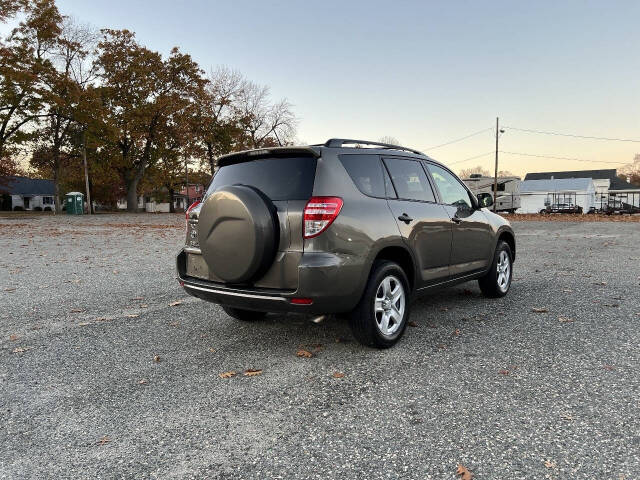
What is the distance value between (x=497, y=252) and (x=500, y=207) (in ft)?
134

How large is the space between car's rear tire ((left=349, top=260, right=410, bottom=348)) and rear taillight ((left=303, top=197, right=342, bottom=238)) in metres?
0.68

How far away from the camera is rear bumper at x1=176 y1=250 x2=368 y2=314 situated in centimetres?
362

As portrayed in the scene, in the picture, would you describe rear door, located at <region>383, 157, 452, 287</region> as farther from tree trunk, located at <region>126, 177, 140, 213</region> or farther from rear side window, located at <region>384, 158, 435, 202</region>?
tree trunk, located at <region>126, 177, 140, 213</region>

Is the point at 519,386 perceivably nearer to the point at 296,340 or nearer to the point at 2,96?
the point at 296,340

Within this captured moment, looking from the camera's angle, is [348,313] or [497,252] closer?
[348,313]

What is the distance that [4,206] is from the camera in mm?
68375

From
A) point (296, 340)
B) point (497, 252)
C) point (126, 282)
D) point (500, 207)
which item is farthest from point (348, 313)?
point (500, 207)

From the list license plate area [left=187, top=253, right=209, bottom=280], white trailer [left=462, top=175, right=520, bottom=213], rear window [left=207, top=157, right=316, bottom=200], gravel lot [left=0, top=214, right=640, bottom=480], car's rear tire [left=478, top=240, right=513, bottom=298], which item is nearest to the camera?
gravel lot [left=0, top=214, right=640, bottom=480]

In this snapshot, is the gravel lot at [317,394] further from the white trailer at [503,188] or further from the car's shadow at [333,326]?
the white trailer at [503,188]

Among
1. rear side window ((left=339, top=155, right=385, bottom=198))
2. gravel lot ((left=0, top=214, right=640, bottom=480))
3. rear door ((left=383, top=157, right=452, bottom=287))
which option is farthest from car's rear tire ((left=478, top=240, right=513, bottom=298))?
rear side window ((left=339, top=155, right=385, bottom=198))

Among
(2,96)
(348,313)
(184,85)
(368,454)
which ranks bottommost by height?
(368,454)

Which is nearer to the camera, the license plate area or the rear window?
the rear window

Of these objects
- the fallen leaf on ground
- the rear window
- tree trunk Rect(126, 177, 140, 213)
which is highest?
tree trunk Rect(126, 177, 140, 213)

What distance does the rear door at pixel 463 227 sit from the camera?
17.3 ft
